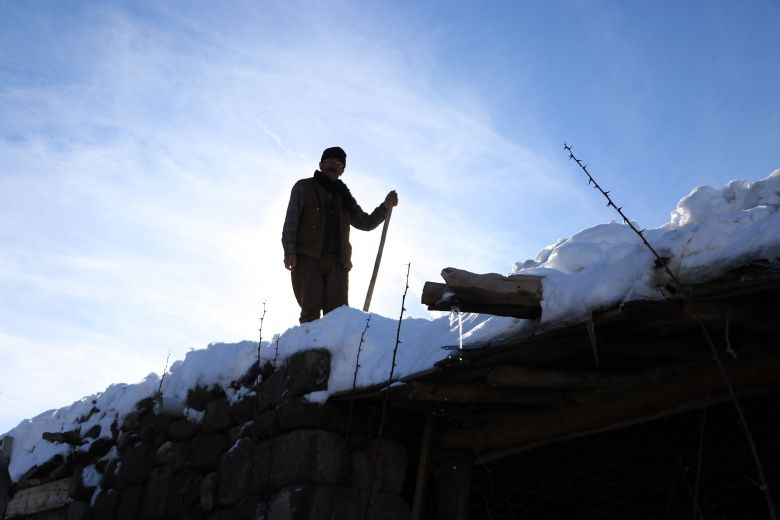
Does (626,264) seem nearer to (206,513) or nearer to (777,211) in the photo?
(777,211)

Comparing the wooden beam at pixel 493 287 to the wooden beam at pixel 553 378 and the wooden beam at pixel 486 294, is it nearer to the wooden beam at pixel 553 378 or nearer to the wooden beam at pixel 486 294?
the wooden beam at pixel 486 294

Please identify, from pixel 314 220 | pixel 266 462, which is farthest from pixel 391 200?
pixel 266 462

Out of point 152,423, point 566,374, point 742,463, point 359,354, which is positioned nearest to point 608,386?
point 566,374

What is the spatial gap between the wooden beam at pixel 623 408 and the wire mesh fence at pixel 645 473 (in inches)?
6.6

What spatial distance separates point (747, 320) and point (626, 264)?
0.43 m

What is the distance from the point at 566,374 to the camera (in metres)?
3.53

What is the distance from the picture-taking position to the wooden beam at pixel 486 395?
3.81 metres

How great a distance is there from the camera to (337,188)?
19.8 feet

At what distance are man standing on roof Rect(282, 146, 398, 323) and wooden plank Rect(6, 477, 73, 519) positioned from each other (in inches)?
88.6

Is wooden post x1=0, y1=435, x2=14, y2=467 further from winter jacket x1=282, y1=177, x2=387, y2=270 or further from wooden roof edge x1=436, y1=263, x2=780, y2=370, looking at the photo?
wooden roof edge x1=436, y1=263, x2=780, y2=370

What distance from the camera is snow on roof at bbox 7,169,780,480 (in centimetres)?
292

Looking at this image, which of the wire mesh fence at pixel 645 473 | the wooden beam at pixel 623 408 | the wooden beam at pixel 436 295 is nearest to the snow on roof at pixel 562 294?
the wooden beam at pixel 436 295

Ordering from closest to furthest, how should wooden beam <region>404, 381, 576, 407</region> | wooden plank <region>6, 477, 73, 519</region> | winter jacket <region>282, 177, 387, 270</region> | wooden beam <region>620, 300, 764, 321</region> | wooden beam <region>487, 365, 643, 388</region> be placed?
wooden beam <region>620, 300, 764, 321</region>, wooden beam <region>487, 365, 643, 388</region>, wooden beam <region>404, 381, 576, 407</region>, winter jacket <region>282, 177, 387, 270</region>, wooden plank <region>6, 477, 73, 519</region>

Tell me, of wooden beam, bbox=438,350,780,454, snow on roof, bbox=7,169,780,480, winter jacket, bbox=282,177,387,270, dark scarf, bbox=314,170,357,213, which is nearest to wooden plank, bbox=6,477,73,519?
snow on roof, bbox=7,169,780,480
